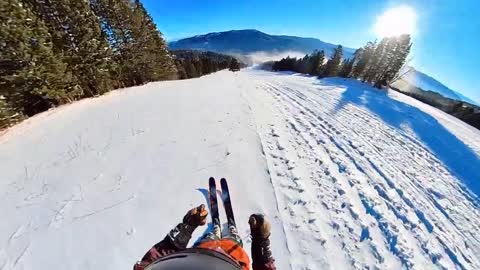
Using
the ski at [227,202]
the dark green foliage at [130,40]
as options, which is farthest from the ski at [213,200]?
the dark green foliage at [130,40]

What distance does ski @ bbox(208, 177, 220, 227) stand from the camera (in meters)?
4.30

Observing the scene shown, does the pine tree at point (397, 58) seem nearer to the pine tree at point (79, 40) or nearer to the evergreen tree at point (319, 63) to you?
the evergreen tree at point (319, 63)

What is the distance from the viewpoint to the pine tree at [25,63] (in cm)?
1015

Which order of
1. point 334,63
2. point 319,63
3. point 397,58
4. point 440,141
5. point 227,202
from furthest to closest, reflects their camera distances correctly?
point 319,63
point 334,63
point 397,58
point 440,141
point 227,202

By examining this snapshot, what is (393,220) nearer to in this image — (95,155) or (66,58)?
(95,155)

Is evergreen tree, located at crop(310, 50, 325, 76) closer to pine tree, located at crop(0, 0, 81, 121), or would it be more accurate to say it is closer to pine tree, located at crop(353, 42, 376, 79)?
pine tree, located at crop(353, 42, 376, 79)

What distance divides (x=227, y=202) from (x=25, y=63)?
475 inches

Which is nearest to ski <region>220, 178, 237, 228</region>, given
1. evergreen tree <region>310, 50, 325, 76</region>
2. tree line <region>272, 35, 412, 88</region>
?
tree line <region>272, 35, 412, 88</region>

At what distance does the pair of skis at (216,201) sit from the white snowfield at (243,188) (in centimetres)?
19

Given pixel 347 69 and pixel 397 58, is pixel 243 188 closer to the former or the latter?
pixel 397 58

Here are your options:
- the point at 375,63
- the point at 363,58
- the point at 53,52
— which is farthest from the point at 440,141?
the point at 363,58

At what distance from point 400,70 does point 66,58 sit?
4667 cm

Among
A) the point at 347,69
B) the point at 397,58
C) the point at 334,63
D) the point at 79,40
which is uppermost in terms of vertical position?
the point at 79,40

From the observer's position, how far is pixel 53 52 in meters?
13.3
